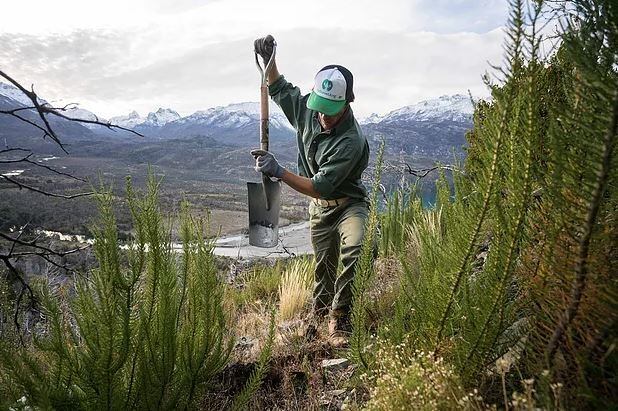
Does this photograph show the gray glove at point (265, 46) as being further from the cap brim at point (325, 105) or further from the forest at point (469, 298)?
the forest at point (469, 298)

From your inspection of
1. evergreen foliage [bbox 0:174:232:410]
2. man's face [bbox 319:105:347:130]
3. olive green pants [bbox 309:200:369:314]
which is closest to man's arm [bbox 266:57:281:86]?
man's face [bbox 319:105:347:130]

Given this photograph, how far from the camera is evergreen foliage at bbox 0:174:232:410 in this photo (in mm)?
1834

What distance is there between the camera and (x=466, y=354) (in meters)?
1.63

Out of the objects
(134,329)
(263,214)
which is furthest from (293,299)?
(134,329)

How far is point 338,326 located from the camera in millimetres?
3428

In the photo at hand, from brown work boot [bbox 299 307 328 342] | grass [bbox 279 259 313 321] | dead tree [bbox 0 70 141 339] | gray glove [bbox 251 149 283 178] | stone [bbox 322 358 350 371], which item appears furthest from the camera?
grass [bbox 279 259 313 321]

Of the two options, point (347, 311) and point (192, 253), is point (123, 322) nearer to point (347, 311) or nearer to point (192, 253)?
point (192, 253)

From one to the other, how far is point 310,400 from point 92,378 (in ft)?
3.63

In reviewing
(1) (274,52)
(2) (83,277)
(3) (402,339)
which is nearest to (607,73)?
(3) (402,339)

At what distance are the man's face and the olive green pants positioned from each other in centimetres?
59

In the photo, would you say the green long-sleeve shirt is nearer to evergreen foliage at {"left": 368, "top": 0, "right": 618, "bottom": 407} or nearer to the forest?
the forest

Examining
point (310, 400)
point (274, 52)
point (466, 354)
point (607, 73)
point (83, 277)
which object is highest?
point (274, 52)

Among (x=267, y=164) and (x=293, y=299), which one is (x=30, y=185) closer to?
(x=267, y=164)

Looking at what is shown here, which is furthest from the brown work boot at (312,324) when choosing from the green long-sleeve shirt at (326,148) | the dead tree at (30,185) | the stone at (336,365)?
the dead tree at (30,185)
